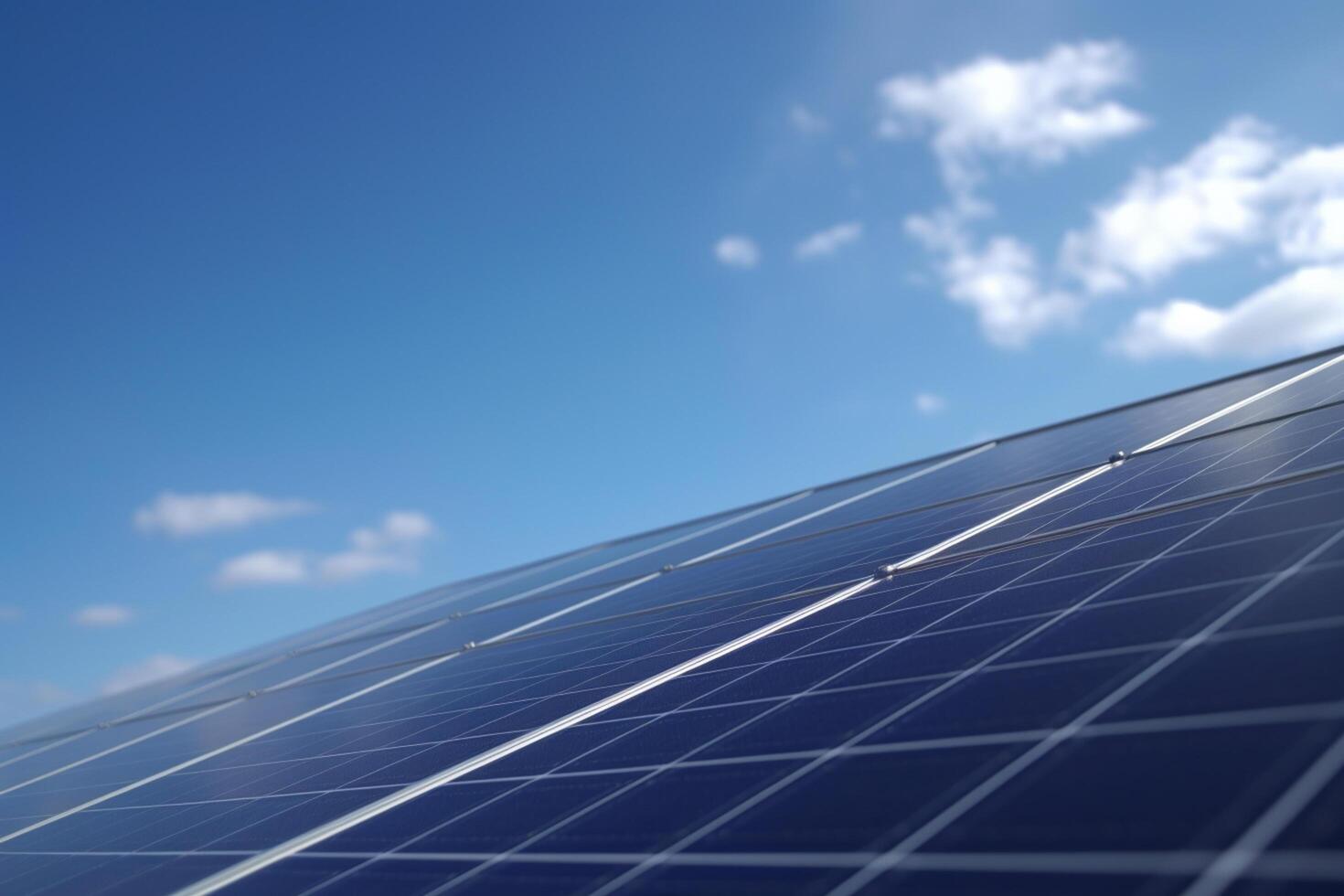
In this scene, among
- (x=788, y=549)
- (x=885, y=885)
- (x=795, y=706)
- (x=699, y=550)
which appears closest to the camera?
(x=885, y=885)

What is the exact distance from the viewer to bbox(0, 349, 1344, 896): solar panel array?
3.27m

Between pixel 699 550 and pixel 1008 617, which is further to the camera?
pixel 699 550

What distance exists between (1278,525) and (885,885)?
4062 mm

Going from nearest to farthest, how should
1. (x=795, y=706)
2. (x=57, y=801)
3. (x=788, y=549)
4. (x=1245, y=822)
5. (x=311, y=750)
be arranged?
(x=1245, y=822) < (x=795, y=706) < (x=311, y=750) < (x=57, y=801) < (x=788, y=549)

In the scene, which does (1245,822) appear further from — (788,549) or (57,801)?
(57,801)

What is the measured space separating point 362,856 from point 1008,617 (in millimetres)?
3855

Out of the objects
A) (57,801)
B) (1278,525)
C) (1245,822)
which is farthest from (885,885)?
(57,801)

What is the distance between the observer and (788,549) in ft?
46.5

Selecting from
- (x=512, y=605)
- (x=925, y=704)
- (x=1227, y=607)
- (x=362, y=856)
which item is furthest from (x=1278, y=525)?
(x=512, y=605)

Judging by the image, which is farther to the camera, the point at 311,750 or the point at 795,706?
the point at 311,750

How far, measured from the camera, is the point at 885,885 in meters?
3.29

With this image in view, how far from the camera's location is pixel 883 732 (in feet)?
15.4

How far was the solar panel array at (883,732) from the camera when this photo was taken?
3268 mm

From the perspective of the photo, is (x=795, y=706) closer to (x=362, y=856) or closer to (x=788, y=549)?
(x=362, y=856)
